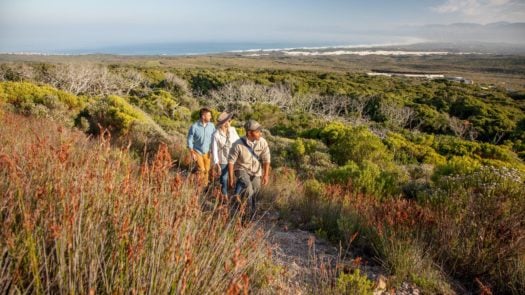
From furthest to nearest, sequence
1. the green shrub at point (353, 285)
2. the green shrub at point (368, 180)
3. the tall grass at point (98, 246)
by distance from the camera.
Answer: the green shrub at point (368, 180)
the green shrub at point (353, 285)
the tall grass at point (98, 246)

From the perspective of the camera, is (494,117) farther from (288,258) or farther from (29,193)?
(29,193)

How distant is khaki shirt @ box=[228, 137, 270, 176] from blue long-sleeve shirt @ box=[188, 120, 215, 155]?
4.04 ft

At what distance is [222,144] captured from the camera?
5.82m

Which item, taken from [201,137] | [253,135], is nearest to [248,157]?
[253,135]

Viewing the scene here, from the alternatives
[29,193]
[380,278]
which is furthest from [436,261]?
[29,193]

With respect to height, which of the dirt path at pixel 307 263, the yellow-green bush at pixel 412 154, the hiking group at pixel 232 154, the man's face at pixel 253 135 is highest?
the man's face at pixel 253 135

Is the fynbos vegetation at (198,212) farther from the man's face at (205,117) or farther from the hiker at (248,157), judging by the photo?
the man's face at (205,117)

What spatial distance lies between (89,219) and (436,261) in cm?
346

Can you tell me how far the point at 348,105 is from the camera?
3594 centimetres

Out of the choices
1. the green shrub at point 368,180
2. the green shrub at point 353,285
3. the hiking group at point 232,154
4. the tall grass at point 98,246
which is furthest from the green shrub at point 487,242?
the green shrub at point 368,180

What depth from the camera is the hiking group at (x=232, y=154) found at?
5164mm

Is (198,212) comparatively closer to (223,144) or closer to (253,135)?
(253,135)

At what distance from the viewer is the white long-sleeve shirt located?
5.79 metres

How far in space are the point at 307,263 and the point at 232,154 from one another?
204 cm
